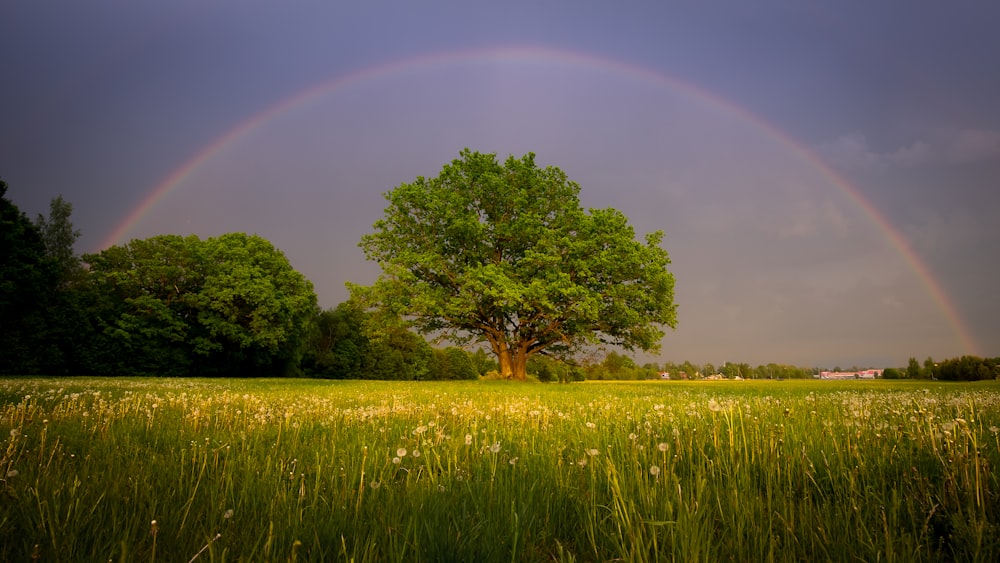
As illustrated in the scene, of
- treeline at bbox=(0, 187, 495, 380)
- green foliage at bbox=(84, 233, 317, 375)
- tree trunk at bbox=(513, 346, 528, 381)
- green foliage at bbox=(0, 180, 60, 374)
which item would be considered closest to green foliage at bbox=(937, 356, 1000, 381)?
tree trunk at bbox=(513, 346, 528, 381)

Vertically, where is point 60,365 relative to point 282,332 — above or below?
below

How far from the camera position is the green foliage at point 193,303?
155 ft

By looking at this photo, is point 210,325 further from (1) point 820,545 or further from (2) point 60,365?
(1) point 820,545

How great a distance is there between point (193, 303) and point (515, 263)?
37.1 m

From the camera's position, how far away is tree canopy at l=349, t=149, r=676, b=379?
28.4m

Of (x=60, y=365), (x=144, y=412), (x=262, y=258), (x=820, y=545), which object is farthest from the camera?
(x=262, y=258)

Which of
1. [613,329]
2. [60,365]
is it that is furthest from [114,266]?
[613,329]

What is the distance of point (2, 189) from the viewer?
38281mm

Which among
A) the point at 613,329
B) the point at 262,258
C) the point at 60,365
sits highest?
the point at 262,258

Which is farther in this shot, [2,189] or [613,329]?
[2,189]

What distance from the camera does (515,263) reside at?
102ft

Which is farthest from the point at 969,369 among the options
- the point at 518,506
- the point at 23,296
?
the point at 23,296

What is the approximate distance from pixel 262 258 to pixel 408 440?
54.2m

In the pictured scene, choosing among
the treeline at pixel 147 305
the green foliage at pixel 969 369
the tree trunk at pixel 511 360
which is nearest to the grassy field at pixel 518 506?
the tree trunk at pixel 511 360
